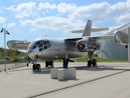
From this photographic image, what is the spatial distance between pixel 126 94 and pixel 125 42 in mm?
15345

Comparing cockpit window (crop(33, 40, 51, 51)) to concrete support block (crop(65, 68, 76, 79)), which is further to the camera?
cockpit window (crop(33, 40, 51, 51))

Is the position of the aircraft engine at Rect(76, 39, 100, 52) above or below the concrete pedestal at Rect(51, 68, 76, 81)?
above

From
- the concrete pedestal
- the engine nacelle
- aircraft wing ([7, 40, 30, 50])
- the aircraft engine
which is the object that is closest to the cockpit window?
the aircraft engine

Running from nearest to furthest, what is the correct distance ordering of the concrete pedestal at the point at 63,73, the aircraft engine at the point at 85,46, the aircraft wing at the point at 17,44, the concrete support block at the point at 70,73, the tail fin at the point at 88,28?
the concrete pedestal at the point at 63,73 → the concrete support block at the point at 70,73 → the aircraft engine at the point at 85,46 → the aircraft wing at the point at 17,44 → the tail fin at the point at 88,28

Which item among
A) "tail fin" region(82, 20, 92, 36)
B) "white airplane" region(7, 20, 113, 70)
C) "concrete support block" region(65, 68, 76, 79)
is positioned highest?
"tail fin" region(82, 20, 92, 36)

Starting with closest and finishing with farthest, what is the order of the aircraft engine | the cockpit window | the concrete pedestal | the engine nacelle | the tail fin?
the concrete pedestal → the engine nacelle → the cockpit window → the aircraft engine → the tail fin

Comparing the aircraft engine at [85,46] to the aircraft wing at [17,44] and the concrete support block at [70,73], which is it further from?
the concrete support block at [70,73]

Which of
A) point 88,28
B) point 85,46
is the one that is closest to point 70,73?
point 85,46

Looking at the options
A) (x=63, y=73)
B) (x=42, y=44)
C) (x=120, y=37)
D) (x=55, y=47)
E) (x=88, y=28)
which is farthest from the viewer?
(x=88, y=28)

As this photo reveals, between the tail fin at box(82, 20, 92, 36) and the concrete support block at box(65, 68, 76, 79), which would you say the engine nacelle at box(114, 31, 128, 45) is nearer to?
the concrete support block at box(65, 68, 76, 79)

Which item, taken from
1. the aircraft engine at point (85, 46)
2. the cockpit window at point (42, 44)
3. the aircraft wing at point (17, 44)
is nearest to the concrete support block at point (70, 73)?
the cockpit window at point (42, 44)

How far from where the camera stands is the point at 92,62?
28016 mm

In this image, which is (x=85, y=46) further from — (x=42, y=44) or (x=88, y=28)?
(x=88, y=28)

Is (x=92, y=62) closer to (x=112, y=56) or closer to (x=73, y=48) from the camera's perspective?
(x=73, y=48)
